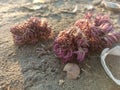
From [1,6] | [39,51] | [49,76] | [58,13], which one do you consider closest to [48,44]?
[39,51]

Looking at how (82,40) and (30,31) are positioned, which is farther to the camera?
(30,31)

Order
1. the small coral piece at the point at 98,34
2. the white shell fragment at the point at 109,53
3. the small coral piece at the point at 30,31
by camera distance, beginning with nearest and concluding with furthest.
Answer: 1. the white shell fragment at the point at 109,53
2. the small coral piece at the point at 98,34
3. the small coral piece at the point at 30,31

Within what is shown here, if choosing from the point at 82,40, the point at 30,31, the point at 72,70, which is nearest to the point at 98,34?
the point at 82,40

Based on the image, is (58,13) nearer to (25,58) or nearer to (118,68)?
(25,58)

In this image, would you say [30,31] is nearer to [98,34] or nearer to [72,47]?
[72,47]

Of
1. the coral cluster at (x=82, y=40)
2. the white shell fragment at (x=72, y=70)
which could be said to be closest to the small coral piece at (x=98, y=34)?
the coral cluster at (x=82, y=40)

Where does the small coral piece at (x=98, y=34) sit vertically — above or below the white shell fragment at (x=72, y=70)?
above

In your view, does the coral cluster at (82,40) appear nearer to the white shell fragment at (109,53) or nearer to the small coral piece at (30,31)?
the white shell fragment at (109,53)
